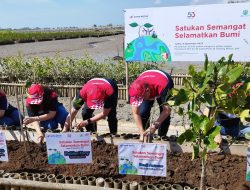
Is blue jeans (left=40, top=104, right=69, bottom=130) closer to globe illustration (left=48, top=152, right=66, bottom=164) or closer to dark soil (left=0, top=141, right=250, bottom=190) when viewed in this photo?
dark soil (left=0, top=141, right=250, bottom=190)

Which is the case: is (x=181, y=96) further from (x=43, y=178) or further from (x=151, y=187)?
(x=43, y=178)

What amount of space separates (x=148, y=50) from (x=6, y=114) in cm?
354

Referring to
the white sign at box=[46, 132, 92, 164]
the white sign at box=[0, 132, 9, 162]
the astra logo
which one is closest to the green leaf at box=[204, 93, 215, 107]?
the white sign at box=[46, 132, 92, 164]

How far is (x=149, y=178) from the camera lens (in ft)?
9.98

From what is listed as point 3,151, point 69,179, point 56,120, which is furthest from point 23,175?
point 56,120

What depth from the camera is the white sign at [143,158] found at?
8.97 ft

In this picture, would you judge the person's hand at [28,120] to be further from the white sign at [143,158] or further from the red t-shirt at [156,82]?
the white sign at [143,158]

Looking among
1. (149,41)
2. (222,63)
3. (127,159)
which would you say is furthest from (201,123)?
(149,41)

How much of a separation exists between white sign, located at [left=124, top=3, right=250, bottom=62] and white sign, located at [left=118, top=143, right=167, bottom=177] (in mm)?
4341

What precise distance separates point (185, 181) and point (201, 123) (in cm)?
102

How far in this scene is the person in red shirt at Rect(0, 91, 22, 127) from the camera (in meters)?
4.45

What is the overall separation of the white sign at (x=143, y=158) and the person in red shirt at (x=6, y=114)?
2.26 metres

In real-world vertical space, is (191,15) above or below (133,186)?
above

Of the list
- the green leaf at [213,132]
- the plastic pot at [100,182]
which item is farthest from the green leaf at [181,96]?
the plastic pot at [100,182]
